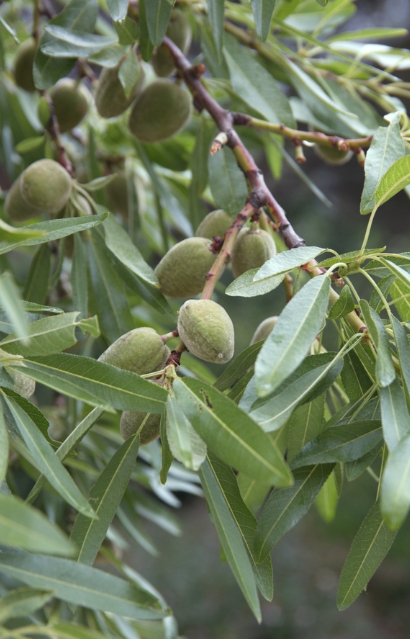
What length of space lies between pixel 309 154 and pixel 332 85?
10.9 ft

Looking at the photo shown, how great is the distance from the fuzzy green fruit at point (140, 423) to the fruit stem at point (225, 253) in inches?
5.4

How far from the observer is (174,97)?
922mm

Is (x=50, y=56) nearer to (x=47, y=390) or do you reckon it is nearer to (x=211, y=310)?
(x=211, y=310)

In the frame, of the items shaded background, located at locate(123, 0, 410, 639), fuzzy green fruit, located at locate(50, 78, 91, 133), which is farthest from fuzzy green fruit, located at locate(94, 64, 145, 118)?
shaded background, located at locate(123, 0, 410, 639)

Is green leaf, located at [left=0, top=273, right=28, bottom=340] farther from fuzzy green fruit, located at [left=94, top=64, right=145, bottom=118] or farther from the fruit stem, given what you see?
fuzzy green fruit, located at [left=94, top=64, right=145, bottom=118]

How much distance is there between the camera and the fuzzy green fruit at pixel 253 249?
70 centimetres

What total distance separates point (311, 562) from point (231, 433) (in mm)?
3774

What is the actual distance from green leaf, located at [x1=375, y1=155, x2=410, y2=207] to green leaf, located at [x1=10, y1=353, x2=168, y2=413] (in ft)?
0.94

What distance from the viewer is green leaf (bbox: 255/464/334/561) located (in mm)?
504

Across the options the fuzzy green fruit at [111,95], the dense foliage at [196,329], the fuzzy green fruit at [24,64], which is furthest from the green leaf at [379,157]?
the fuzzy green fruit at [24,64]

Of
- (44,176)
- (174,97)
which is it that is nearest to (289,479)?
(44,176)

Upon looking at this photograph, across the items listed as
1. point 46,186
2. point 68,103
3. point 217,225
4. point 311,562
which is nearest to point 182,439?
point 217,225

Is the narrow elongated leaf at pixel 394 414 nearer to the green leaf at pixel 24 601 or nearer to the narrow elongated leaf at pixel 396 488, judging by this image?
the narrow elongated leaf at pixel 396 488

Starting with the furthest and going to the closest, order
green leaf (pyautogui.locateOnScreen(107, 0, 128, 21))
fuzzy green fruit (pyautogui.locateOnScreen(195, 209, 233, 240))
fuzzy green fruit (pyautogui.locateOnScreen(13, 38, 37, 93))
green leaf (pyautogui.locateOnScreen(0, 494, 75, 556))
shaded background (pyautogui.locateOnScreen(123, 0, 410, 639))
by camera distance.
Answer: shaded background (pyautogui.locateOnScreen(123, 0, 410, 639)), fuzzy green fruit (pyautogui.locateOnScreen(13, 38, 37, 93)), fuzzy green fruit (pyautogui.locateOnScreen(195, 209, 233, 240)), green leaf (pyautogui.locateOnScreen(107, 0, 128, 21)), green leaf (pyautogui.locateOnScreen(0, 494, 75, 556))
